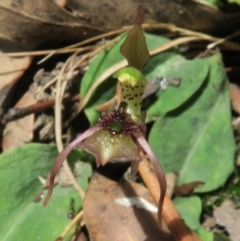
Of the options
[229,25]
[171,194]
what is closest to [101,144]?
[171,194]

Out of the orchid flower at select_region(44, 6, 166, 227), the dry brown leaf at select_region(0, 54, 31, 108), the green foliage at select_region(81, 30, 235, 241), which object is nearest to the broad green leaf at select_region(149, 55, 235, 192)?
the green foliage at select_region(81, 30, 235, 241)

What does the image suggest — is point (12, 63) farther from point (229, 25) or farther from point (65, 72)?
point (229, 25)

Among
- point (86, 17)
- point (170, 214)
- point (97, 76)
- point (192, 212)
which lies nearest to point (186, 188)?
point (192, 212)

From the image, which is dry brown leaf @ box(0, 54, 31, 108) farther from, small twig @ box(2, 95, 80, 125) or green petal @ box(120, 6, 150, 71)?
green petal @ box(120, 6, 150, 71)

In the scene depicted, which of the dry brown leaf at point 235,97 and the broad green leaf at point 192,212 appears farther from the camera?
the dry brown leaf at point 235,97

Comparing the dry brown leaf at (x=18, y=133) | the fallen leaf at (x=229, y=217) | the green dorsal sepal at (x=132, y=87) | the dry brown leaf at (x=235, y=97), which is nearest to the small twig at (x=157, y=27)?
the dry brown leaf at (x=235, y=97)

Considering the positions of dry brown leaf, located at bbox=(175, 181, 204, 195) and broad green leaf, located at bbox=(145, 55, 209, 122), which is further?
broad green leaf, located at bbox=(145, 55, 209, 122)

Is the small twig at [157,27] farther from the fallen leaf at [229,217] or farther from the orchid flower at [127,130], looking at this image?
the fallen leaf at [229,217]
